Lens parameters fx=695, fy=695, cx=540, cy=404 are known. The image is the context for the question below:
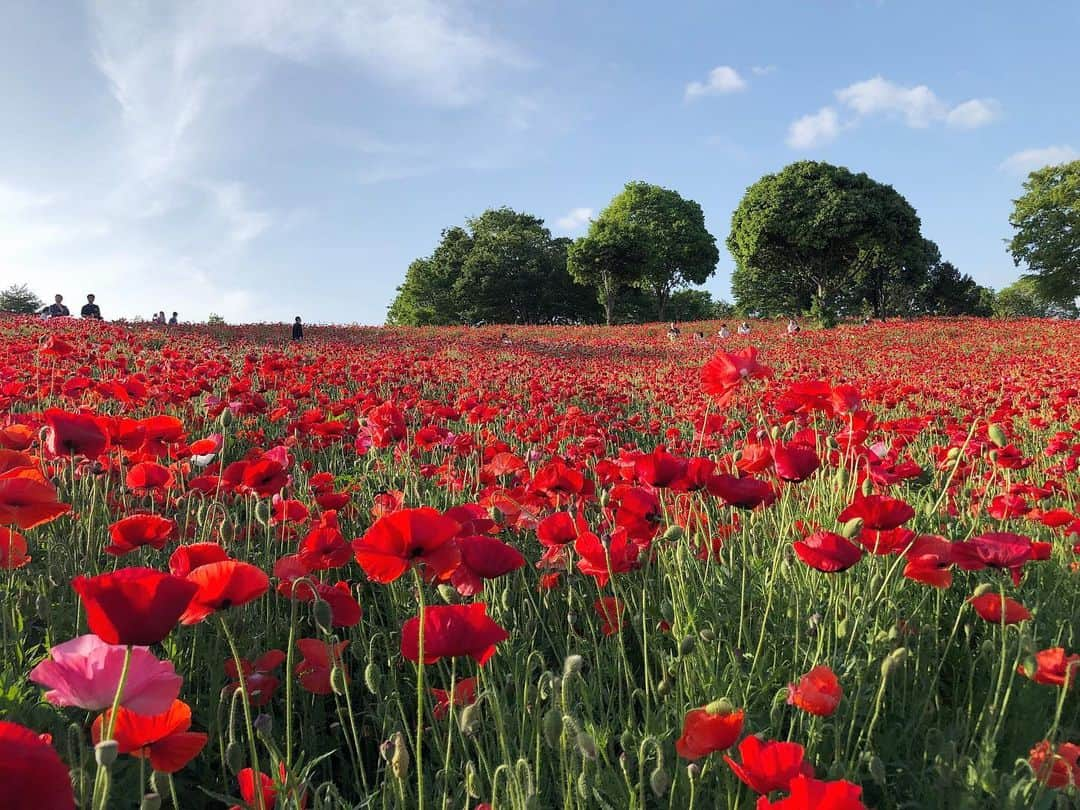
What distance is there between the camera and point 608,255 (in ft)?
132

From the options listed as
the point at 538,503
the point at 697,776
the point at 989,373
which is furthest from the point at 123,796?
the point at 989,373

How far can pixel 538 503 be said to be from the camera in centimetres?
252

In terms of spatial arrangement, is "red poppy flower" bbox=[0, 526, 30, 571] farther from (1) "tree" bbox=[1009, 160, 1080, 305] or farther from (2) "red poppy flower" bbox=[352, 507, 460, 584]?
(1) "tree" bbox=[1009, 160, 1080, 305]

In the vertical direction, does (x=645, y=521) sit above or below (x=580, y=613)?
above

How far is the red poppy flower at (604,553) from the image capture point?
1.77 m

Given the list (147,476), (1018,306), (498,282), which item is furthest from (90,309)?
(1018,306)

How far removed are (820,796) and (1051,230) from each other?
49.5 metres

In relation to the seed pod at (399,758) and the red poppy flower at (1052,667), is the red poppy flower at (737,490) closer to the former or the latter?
the red poppy flower at (1052,667)

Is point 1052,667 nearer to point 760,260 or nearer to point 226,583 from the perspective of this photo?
point 226,583

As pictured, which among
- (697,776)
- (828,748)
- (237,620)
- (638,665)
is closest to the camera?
(697,776)

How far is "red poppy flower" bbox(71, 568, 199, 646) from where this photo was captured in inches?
32.4

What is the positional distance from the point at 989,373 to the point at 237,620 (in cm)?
1200

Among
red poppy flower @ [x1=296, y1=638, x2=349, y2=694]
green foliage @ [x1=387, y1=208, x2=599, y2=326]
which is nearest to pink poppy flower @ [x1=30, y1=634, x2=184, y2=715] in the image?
red poppy flower @ [x1=296, y1=638, x2=349, y2=694]

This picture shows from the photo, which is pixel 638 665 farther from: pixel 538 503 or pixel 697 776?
pixel 697 776
